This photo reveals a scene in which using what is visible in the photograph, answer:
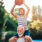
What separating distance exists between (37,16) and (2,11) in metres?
0.34

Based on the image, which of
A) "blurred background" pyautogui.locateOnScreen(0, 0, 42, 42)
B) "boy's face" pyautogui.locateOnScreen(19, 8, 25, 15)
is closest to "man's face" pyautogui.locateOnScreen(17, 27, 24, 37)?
"blurred background" pyautogui.locateOnScreen(0, 0, 42, 42)

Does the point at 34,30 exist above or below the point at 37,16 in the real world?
below

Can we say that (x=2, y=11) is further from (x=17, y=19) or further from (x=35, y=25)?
(x=35, y=25)

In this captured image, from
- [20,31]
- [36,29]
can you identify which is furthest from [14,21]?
[36,29]

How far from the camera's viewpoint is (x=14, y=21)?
134 cm

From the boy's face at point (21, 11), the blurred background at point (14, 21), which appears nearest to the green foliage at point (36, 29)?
the blurred background at point (14, 21)

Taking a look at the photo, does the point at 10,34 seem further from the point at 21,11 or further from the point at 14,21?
the point at 21,11

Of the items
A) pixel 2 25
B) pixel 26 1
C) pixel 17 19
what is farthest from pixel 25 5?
pixel 2 25

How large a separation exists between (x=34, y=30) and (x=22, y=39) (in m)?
0.14

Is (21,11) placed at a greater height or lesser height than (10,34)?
greater

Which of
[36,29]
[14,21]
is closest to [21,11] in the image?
[14,21]

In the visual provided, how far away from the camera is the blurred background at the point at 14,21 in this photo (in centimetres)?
131

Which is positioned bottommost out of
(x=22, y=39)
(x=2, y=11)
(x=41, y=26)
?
(x=22, y=39)

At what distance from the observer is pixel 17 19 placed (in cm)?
133
